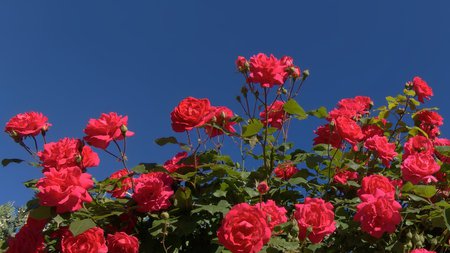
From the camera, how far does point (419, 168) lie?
2.66m

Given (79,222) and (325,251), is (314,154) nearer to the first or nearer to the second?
(325,251)

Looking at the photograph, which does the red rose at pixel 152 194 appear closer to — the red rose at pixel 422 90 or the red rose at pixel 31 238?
the red rose at pixel 31 238

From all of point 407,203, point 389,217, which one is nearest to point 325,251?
point 389,217

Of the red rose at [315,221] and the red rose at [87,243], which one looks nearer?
the red rose at [315,221]

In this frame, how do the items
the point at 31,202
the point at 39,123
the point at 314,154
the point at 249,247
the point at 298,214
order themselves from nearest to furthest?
the point at 249,247 < the point at 298,214 < the point at 31,202 < the point at 39,123 < the point at 314,154

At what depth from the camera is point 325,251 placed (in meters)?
2.58

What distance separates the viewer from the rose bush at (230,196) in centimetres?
223

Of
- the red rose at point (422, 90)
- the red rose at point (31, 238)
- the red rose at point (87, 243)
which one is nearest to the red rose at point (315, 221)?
the red rose at point (87, 243)

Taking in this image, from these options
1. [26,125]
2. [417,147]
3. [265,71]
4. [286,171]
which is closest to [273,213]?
[265,71]

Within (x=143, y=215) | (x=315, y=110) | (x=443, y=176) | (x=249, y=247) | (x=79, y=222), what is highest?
(x=315, y=110)

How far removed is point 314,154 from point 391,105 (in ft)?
3.44

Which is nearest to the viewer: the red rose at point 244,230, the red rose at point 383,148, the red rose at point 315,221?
the red rose at point 244,230

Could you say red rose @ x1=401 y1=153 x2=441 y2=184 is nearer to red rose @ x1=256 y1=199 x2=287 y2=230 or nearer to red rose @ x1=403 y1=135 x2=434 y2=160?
red rose @ x1=403 y1=135 x2=434 y2=160

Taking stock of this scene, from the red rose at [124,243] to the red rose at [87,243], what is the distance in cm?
5
